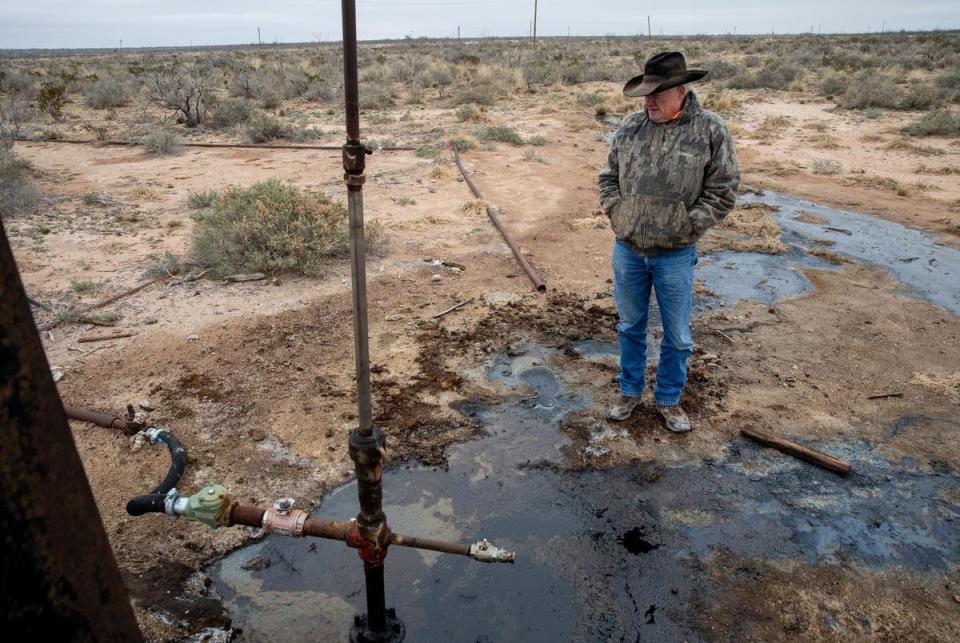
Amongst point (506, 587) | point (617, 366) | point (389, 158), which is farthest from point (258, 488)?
point (389, 158)

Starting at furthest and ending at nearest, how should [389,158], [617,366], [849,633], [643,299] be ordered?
[389,158]
[617,366]
[643,299]
[849,633]

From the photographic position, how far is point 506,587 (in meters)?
2.88

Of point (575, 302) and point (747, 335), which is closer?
point (747, 335)

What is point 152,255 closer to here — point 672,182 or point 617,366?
point 617,366

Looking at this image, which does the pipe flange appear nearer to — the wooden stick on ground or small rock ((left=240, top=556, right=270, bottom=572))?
small rock ((left=240, top=556, right=270, bottom=572))

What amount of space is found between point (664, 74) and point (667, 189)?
0.61 metres

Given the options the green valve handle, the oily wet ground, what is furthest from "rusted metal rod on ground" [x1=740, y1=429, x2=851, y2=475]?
the green valve handle

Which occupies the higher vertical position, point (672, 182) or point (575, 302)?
point (672, 182)

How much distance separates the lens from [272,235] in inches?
253

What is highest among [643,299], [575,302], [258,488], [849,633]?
[643,299]

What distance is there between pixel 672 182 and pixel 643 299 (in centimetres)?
78

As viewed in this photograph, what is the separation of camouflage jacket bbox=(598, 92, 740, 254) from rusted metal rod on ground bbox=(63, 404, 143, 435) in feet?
10.2

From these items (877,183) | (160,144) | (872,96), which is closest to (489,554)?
(877,183)

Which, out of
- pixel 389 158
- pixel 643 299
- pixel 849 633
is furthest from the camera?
pixel 389 158
